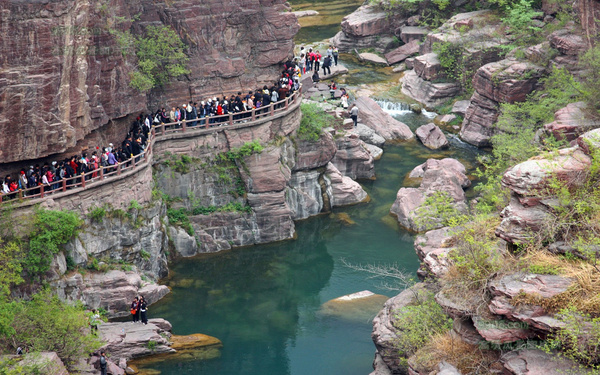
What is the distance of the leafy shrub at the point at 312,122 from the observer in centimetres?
5266

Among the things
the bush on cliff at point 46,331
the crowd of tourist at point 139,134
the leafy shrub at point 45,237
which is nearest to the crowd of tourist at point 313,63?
the crowd of tourist at point 139,134

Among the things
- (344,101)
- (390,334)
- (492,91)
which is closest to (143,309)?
(390,334)

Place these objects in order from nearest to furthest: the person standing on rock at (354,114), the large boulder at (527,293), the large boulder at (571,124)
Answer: the large boulder at (527,293) < the large boulder at (571,124) < the person standing on rock at (354,114)

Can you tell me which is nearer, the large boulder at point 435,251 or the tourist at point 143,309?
the large boulder at point 435,251

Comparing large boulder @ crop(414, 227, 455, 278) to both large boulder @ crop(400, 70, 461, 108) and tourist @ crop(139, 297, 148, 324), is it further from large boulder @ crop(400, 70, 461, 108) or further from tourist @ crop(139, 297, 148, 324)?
large boulder @ crop(400, 70, 461, 108)

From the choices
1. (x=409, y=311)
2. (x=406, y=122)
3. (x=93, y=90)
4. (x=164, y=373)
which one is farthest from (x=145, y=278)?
(x=406, y=122)

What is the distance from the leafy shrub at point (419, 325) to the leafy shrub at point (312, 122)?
785 inches

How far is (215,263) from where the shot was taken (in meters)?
48.5

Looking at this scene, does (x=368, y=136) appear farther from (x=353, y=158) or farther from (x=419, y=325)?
(x=419, y=325)

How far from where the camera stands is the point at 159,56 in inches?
1897

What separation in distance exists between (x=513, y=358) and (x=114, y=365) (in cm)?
1858

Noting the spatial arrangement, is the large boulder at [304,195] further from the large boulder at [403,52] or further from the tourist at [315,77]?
the large boulder at [403,52]

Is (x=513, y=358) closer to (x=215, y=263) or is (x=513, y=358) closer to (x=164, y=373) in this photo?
(x=164, y=373)

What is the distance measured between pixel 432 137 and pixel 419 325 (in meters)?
31.7
